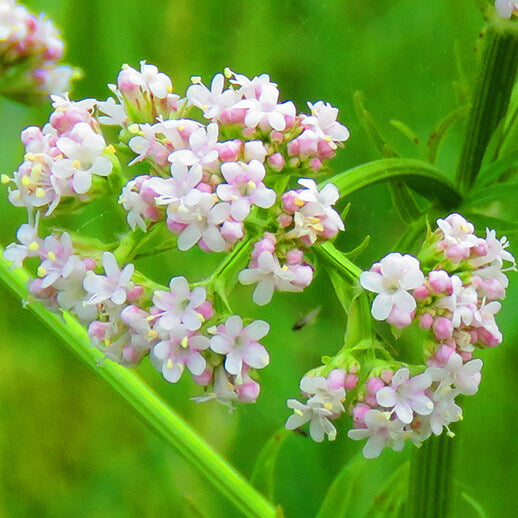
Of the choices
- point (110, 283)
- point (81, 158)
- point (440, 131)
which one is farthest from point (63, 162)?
point (440, 131)

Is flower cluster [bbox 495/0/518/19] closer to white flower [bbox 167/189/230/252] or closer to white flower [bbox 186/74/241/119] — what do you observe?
white flower [bbox 186/74/241/119]

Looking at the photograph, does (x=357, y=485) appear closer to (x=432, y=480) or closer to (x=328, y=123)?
(x=432, y=480)

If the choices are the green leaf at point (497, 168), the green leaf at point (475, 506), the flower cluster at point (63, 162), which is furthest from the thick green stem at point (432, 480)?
the flower cluster at point (63, 162)

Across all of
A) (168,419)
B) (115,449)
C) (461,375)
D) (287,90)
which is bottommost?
(115,449)

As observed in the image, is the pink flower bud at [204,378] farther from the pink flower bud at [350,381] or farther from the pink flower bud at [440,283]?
the pink flower bud at [440,283]

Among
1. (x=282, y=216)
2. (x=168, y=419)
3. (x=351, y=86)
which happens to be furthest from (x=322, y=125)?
(x=351, y=86)

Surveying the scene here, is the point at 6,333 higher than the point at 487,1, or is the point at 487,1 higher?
the point at 487,1

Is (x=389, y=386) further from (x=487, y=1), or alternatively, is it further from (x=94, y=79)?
(x=94, y=79)
